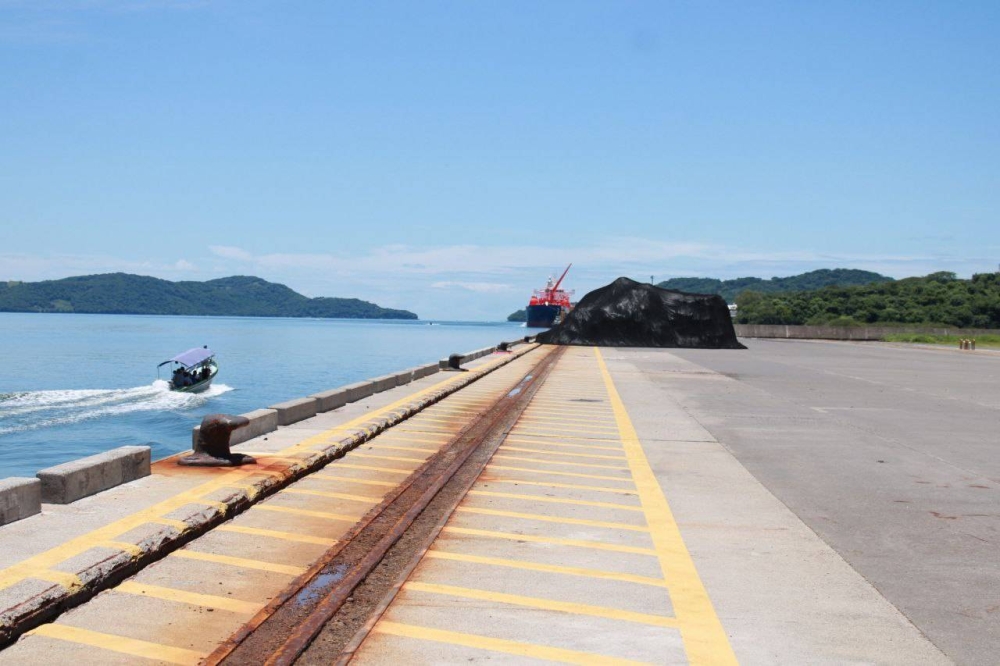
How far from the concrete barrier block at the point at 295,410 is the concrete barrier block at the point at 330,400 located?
0.21 m

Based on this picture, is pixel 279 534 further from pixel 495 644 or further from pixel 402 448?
pixel 402 448

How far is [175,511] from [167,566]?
1334mm

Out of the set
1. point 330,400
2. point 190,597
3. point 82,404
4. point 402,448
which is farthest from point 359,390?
point 82,404

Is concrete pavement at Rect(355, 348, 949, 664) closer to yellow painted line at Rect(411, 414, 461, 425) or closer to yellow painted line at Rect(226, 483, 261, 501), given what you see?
yellow painted line at Rect(226, 483, 261, 501)

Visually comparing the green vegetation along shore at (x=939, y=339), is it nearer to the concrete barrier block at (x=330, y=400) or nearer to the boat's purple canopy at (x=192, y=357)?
the boat's purple canopy at (x=192, y=357)

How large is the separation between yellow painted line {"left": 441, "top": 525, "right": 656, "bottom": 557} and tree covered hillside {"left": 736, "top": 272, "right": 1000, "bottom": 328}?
12414 cm

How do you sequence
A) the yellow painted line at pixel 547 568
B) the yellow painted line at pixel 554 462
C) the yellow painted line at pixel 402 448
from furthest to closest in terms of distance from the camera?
the yellow painted line at pixel 402 448 < the yellow painted line at pixel 554 462 < the yellow painted line at pixel 547 568

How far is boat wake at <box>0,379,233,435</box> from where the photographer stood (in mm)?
34094

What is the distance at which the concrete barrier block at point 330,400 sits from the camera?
1647 cm

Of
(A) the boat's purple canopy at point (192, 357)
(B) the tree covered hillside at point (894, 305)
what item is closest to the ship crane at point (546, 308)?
(B) the tree covered hillside at point (894, 305)

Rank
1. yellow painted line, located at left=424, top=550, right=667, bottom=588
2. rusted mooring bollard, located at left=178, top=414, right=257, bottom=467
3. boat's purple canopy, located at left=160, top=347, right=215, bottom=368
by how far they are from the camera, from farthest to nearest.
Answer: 1. boat's purple canopy, located at left=160, top=347, right=215, bottom=368
2. rusted mooring bollard, located at left=178, top=414, right=257, bottom=467
3. yellow painted line, located at left=424, top=550, right=667, bottom=588

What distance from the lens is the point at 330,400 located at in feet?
55.9

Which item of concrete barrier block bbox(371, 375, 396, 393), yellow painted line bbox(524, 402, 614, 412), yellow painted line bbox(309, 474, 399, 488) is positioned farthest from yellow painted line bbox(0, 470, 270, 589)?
concrete barrier block bbox(371, 375, 396, 393)

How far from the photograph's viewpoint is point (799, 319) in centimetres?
14038
